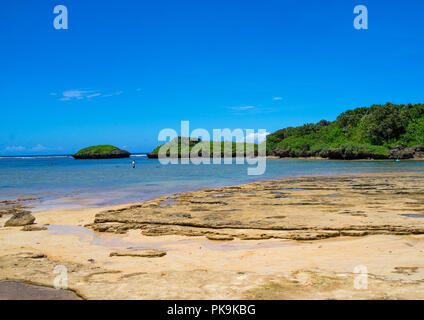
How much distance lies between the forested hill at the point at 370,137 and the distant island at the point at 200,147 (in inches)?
1000

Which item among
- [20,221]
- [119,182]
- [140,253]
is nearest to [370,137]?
[119,182]

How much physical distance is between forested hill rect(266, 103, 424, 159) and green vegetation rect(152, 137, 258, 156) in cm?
2770

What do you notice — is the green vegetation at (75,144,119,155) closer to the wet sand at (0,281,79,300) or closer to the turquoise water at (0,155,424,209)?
the turquoise water at (0,155,424,209)

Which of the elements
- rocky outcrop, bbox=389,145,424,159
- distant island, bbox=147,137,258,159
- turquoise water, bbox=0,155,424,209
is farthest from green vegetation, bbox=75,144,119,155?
rocky outcrop, bbox=389,145,424,159

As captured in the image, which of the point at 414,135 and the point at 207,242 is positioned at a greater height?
the point at 414,135

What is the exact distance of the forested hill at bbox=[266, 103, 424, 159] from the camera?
226 ft

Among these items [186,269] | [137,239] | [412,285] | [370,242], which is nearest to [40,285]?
[186,269]

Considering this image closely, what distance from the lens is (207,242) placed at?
7.40 meters

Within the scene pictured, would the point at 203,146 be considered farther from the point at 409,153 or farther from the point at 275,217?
the point at 275,217

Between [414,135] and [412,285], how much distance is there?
82966 millimetres

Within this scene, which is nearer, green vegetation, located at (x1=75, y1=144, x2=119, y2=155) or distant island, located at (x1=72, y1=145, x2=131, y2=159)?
distant island, located at (x1=72, y1=145, x2=131, y2=159)

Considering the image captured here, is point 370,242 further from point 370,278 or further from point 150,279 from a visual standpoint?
point 150,279

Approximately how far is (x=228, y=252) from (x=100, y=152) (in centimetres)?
13803
